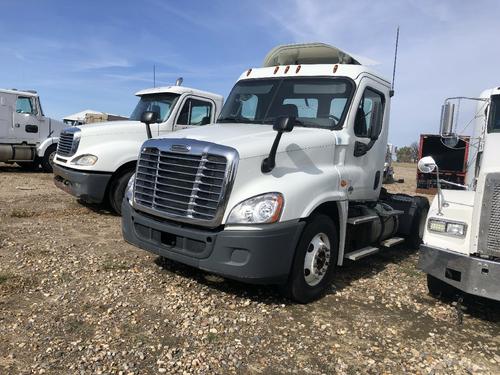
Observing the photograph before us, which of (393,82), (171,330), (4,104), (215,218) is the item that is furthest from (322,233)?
(4,104)

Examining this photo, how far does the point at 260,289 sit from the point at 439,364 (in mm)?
2026

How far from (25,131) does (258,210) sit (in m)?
14.4

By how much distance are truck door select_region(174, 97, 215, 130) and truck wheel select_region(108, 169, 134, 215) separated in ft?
5.25

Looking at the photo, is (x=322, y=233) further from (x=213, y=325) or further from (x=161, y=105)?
(x=161, y=105)

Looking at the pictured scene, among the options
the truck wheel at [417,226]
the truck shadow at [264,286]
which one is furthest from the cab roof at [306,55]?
the truck wheel at [417,226]

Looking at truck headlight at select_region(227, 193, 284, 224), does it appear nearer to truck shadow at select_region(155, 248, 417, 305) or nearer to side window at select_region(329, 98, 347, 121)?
truck shadow at select_region(155, 248, 417, 305)

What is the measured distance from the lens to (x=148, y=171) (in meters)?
4.90

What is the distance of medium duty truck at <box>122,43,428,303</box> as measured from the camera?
13.9 feet

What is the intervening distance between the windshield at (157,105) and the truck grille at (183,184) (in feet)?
15.0

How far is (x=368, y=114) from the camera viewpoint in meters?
5.86

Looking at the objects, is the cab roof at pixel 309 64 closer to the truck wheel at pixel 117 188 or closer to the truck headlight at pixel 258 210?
the truck headlight at pixel 258 210

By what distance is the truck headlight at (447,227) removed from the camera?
14.7 ft

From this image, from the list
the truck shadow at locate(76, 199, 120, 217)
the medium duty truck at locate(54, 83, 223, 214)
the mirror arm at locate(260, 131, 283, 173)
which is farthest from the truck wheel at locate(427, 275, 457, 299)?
the truck shadow at locate(76, 199, 120, 217)

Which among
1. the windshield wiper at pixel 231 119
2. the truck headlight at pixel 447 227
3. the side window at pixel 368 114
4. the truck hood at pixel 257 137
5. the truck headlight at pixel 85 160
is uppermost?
the side window at pixel 368 114
